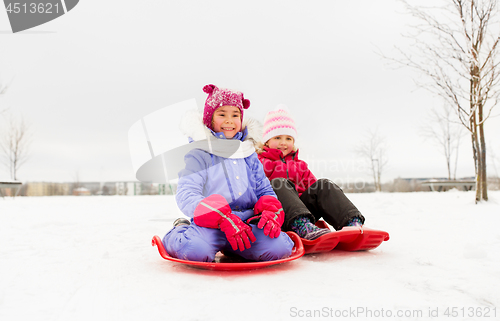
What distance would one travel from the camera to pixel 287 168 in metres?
2.64

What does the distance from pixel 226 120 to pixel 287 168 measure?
2.50 ft

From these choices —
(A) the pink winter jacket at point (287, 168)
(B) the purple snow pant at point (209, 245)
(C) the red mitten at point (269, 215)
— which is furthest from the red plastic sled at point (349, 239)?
(A) the pink winter jacket at point (287, 168)

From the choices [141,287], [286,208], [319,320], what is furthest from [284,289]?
[286,208]

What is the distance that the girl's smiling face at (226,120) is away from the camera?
2.13 m

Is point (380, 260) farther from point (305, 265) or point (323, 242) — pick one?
point (305, 265)

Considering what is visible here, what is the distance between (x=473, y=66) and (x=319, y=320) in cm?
601

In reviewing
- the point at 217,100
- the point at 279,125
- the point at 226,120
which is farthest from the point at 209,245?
the point at 279,125

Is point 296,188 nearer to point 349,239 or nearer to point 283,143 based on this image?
point 283,143

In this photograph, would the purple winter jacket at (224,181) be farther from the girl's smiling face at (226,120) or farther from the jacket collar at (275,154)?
the jacket collar at (275,154)

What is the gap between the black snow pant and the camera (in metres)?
2.16

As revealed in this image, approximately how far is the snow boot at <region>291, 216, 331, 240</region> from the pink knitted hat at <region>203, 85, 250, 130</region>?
0.84m

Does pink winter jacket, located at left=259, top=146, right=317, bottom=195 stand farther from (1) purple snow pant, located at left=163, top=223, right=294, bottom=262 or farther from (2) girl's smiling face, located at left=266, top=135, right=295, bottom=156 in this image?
(1) purple snow pant, located at left=163, top=223, right=294, bottom=262

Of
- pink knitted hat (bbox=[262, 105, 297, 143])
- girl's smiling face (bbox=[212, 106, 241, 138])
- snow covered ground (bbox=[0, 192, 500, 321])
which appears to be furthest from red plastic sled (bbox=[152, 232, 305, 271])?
pink knitted hat (bbox=[262, 105, 297, 143])

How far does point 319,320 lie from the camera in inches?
38.8
